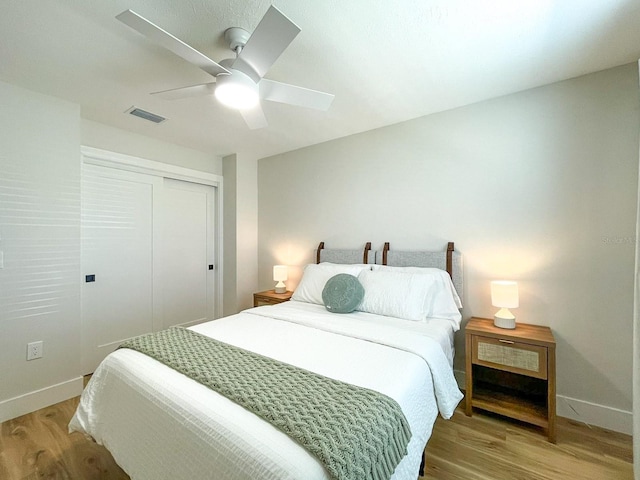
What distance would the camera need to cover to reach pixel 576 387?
196 cm

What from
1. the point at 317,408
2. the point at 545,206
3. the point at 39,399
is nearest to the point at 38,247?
the point at 39,399

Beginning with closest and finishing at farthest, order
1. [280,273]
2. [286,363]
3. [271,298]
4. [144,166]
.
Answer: [286,363] < [144,166] < [271,298] < [280,273]

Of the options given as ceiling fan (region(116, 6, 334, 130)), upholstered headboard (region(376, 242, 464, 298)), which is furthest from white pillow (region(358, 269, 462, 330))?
ceiling fan (region(116, 6, 334, 130))

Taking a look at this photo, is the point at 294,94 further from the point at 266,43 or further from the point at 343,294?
the point at 343,294

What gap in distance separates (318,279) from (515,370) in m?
1.63

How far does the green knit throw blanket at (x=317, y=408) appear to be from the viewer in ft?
2.74

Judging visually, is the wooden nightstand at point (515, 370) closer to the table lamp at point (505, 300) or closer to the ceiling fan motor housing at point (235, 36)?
the table lamp at point (505, 300)

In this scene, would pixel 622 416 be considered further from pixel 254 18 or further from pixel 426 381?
pixel 254 18

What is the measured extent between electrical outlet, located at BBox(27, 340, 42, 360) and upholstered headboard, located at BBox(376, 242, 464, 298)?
292cm

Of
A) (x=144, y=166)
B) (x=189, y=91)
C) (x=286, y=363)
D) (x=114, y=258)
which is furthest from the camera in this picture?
(x=144, y=166)

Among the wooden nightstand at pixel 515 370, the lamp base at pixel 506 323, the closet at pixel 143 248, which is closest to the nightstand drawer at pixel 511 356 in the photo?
the wooden nightstand at pixel 515 370

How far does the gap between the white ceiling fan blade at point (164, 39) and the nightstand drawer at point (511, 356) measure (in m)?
2.38

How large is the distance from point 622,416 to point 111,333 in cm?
424

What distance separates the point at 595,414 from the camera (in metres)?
1.89
